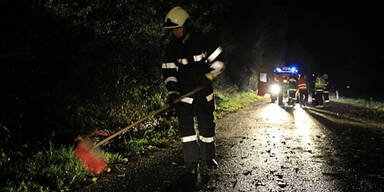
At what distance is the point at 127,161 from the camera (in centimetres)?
545

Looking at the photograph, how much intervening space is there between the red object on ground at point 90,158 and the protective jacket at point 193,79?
53.2 inches

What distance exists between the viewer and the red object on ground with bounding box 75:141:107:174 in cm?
463

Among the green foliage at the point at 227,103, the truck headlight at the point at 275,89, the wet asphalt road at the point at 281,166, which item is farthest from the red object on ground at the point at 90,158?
the truck headlight at the point at 275,89

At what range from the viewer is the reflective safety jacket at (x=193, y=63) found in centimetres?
436

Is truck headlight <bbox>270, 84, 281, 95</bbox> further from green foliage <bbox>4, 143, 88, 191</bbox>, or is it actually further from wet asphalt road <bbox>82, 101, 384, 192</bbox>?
green foliage <bbox>4, 143, 88, 191</bbox>

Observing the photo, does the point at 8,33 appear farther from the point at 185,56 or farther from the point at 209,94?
the point at 209,94

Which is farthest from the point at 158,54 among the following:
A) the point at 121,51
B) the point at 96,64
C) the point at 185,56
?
the point at 185,56

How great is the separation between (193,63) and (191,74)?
0.56 feet

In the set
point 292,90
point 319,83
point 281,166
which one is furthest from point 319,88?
point 281,166

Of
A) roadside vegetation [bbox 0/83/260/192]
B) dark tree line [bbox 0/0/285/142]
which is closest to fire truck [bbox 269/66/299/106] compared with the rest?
dark tree line [bbox 0/0/285/142]

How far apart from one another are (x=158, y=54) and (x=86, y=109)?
147 inches

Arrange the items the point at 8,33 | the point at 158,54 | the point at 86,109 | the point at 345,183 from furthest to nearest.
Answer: the point at 158,54, the point at 86,109, the point at 8,33, the point at 345,183

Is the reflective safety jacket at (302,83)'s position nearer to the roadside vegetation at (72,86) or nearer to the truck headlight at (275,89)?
the truck headlight at (275,89)

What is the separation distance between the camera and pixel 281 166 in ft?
16.1
